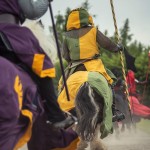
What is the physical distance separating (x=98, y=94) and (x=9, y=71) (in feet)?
10.4

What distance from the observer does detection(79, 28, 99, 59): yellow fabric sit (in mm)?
7230

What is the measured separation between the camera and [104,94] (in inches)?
258

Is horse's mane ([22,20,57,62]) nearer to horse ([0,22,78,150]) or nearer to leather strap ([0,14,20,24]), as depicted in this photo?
horse ([0,22,78,150])

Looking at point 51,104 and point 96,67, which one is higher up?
point 51,104

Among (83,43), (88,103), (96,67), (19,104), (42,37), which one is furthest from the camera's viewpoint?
(83,43)

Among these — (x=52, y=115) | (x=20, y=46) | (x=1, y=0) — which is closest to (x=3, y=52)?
(x=20, y=46)

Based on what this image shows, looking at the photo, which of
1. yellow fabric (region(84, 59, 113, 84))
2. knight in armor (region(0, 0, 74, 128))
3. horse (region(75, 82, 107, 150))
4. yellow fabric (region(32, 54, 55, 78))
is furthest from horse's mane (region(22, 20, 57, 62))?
yellow fabric (region(84, 59, 113, 84))

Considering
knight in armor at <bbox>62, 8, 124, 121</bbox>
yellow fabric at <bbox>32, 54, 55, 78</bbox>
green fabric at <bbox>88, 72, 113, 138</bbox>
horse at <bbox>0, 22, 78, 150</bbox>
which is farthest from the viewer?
knight in armor at <bbox>62, 8, 124, 121</bbox>

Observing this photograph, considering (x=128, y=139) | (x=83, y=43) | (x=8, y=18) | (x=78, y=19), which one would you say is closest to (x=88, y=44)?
(x=83, y=43)

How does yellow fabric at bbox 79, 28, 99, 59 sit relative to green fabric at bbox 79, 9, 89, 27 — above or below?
below

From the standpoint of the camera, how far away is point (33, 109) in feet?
12.1

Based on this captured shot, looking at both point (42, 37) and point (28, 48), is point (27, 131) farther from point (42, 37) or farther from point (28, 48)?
point (42, 37)

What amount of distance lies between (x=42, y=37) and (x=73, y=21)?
3.17 metres

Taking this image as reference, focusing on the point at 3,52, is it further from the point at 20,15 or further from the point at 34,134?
the point at 34,134
